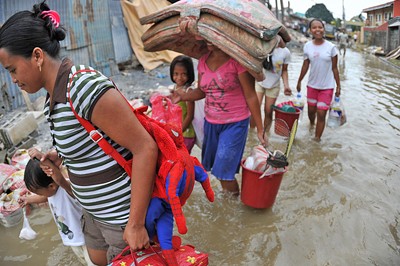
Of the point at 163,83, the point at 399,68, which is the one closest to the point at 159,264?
the point at 163,83

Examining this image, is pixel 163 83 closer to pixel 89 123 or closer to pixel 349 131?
pixel 349 131

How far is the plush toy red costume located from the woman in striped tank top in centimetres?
8

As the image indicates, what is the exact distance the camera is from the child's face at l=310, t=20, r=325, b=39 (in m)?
4.98

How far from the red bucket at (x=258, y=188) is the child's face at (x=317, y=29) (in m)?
2.81

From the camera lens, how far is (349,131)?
19.8 feet

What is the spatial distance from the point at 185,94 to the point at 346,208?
2.14 m

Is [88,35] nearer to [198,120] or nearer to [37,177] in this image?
[198,120]

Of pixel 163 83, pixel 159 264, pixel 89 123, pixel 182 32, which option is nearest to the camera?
pixel 89 123

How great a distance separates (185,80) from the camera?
3.51 m

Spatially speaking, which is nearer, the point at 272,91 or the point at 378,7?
the point at 272,91

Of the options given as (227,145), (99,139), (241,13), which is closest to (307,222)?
(227,145)

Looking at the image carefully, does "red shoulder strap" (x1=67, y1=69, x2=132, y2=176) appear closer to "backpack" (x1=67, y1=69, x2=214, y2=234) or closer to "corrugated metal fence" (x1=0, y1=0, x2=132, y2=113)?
"backpack" (x1=67, y1=69, x2=214, y2=234)

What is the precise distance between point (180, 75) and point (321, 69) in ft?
8.70

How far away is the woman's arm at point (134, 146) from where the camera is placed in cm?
133
